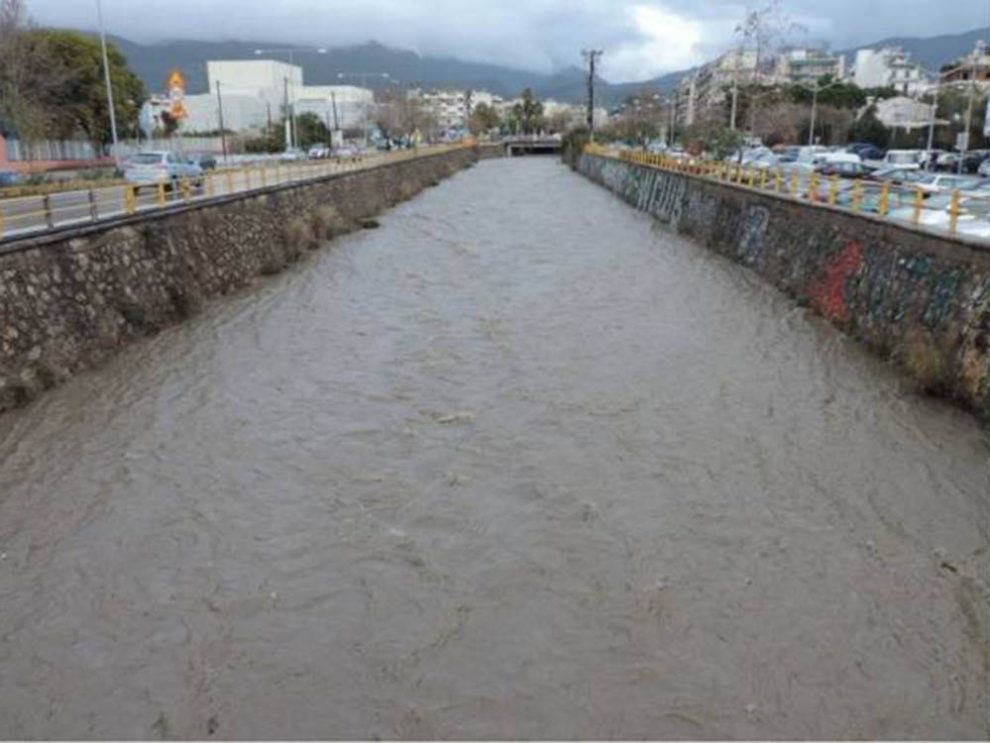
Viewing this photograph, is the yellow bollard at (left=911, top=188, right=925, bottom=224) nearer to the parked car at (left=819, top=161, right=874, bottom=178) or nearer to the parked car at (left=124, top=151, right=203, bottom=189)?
the parked car at (left=124, top=151, right=203, bottom=189)

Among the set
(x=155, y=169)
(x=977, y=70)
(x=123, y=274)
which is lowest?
(x=123, y=274)

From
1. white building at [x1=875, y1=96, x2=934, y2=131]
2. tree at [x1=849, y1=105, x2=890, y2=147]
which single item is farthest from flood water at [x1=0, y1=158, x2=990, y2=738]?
white building at [x1=875, y1=96, x2=934, y2=131]

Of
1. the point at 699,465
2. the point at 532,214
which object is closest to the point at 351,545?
the point at 699,465

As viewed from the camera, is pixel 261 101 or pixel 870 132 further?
pixel 261 101

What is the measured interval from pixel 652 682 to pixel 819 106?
307 feet

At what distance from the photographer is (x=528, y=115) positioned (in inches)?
6383

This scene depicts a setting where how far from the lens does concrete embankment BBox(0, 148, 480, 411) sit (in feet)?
43.1

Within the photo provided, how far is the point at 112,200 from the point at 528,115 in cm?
14733

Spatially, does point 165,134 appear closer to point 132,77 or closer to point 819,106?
point 132,77

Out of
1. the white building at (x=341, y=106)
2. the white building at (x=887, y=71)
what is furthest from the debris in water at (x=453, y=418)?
the white building at (x=887, y=71)

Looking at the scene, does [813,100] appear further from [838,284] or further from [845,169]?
[838,284]

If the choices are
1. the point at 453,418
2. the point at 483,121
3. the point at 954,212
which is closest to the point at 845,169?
the point at 954,212

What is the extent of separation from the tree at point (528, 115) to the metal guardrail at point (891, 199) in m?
136

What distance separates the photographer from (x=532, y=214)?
41.3m
